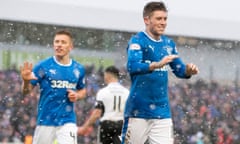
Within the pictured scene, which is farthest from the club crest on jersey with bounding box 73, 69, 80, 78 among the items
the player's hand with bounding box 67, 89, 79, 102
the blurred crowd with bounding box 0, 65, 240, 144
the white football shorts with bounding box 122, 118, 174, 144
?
the blurred crowd with bounding box 0, 65, 240, 144

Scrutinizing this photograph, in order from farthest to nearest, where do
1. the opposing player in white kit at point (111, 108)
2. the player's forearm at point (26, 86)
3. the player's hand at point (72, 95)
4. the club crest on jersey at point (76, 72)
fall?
the opposing player in white kit at point (111, 108)
the club crest on jersey at point (76, 72)
the player's hand at point (72, 95)
the player's forearm at point (26, 86)

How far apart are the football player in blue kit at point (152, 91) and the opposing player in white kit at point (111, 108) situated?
3937mm

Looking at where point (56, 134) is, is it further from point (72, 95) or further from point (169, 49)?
point (169, 49)

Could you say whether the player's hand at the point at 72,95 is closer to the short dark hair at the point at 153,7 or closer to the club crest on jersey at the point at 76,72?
the club crest on jersey at the point at 76,72

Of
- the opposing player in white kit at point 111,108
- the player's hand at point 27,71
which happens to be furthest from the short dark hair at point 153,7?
the opposing player in white kit at point 111,108

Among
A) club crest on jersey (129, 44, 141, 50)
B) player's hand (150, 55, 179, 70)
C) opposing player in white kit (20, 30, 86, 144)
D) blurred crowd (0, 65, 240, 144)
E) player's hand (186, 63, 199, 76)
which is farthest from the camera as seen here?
blurred crowd (0, 65, 240, 144)

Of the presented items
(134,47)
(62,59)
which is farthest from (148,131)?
(62,59)

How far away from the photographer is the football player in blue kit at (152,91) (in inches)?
246

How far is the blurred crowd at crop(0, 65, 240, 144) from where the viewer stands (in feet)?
59.3

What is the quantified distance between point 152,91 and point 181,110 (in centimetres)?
1450

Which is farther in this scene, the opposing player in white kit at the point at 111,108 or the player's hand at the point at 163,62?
the opposing player in white kit at the point at 111,108

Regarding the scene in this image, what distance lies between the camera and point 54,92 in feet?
25.1

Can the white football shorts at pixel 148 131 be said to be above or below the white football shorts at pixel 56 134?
above

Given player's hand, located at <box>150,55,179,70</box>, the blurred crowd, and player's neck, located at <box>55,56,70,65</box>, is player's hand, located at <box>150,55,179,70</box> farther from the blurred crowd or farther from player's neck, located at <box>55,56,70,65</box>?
the blurred crowd
